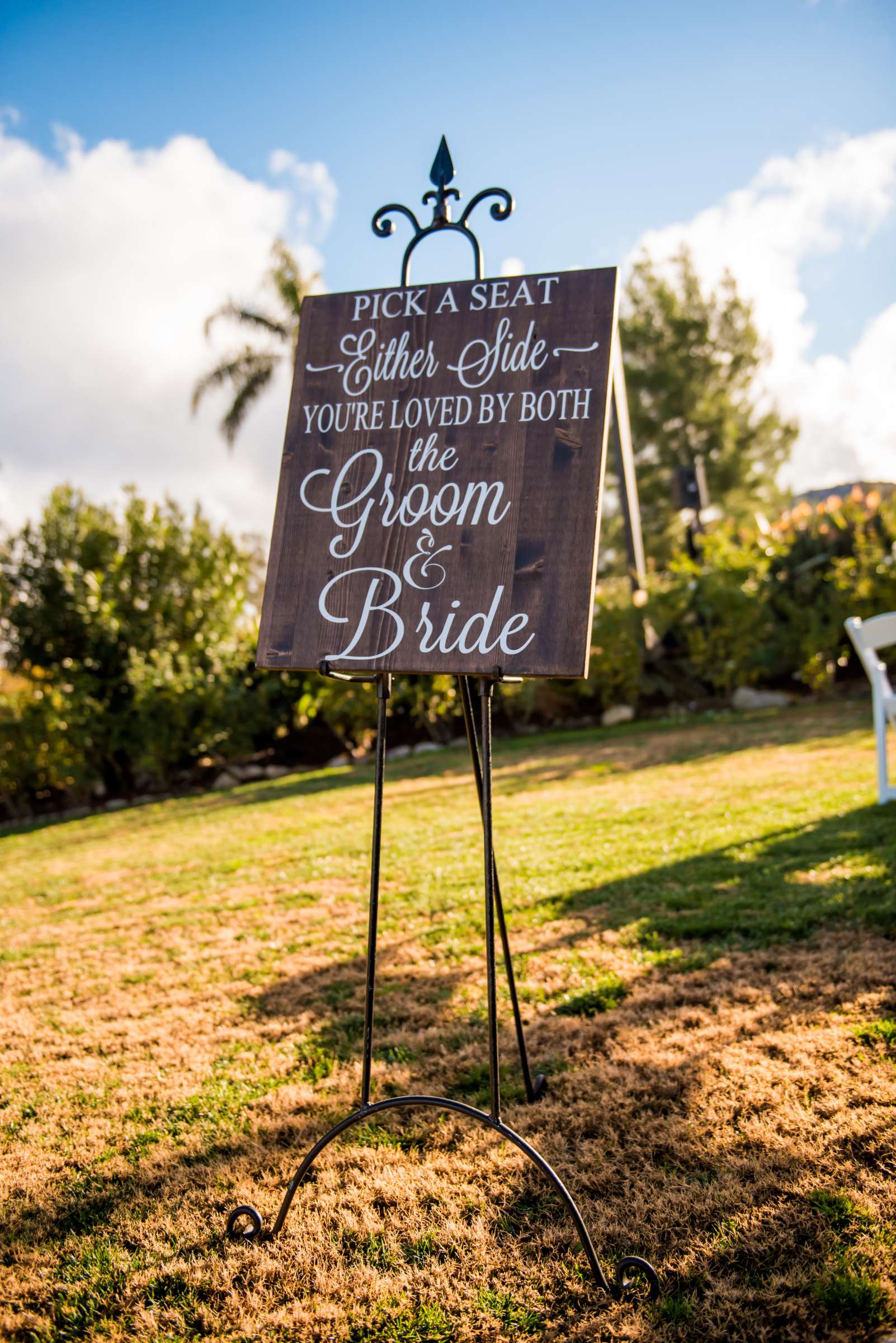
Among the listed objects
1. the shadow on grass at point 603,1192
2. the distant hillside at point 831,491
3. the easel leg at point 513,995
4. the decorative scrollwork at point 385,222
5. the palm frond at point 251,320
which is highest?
the palm frond at point 251,320

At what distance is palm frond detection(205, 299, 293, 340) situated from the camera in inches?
733

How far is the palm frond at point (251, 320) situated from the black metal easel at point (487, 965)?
17.7 metres

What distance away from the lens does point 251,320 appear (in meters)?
18.8

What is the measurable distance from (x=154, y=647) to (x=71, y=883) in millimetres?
4672

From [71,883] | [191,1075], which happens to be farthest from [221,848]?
[191,1075]

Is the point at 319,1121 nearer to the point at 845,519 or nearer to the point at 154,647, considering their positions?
the point at 154,647

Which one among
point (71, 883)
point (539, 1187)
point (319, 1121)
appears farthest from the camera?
point (71, 883)

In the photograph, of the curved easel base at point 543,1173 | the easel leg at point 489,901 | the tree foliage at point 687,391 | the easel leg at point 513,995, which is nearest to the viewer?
the curved easel base at point 543,1173

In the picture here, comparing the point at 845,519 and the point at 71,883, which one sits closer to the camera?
the point at 71,883

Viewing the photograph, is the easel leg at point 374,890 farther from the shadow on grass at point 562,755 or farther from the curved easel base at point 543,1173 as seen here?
the shadow on grass at point 562,755

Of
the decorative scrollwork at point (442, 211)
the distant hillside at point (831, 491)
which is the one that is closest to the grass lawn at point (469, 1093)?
the decorative scrollwork at point (442, 211)

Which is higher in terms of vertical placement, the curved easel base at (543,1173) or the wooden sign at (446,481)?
the wooden sign at (446,481)

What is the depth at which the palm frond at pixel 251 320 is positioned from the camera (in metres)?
18.6

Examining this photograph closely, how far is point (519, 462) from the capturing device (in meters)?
2.16
